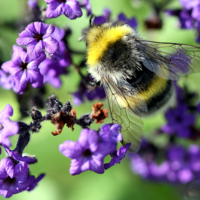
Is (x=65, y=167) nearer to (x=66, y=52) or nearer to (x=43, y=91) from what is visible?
(x=43, y=91)

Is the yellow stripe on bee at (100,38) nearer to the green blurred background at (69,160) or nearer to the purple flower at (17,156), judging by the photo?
the purple flower at (17,156)

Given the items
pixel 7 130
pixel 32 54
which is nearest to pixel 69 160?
pixel 32 54

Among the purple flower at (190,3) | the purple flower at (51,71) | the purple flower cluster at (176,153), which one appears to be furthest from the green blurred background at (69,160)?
the purple flower at (190,3)

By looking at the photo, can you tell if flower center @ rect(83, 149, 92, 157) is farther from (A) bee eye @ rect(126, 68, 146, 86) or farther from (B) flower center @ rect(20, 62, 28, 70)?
(B) flower center @ rect(20, 62, 28, 70)

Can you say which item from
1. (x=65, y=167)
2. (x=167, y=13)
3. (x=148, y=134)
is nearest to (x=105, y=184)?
(x=65, y=167)

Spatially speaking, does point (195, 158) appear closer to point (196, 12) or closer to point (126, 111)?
point (196, 12)
